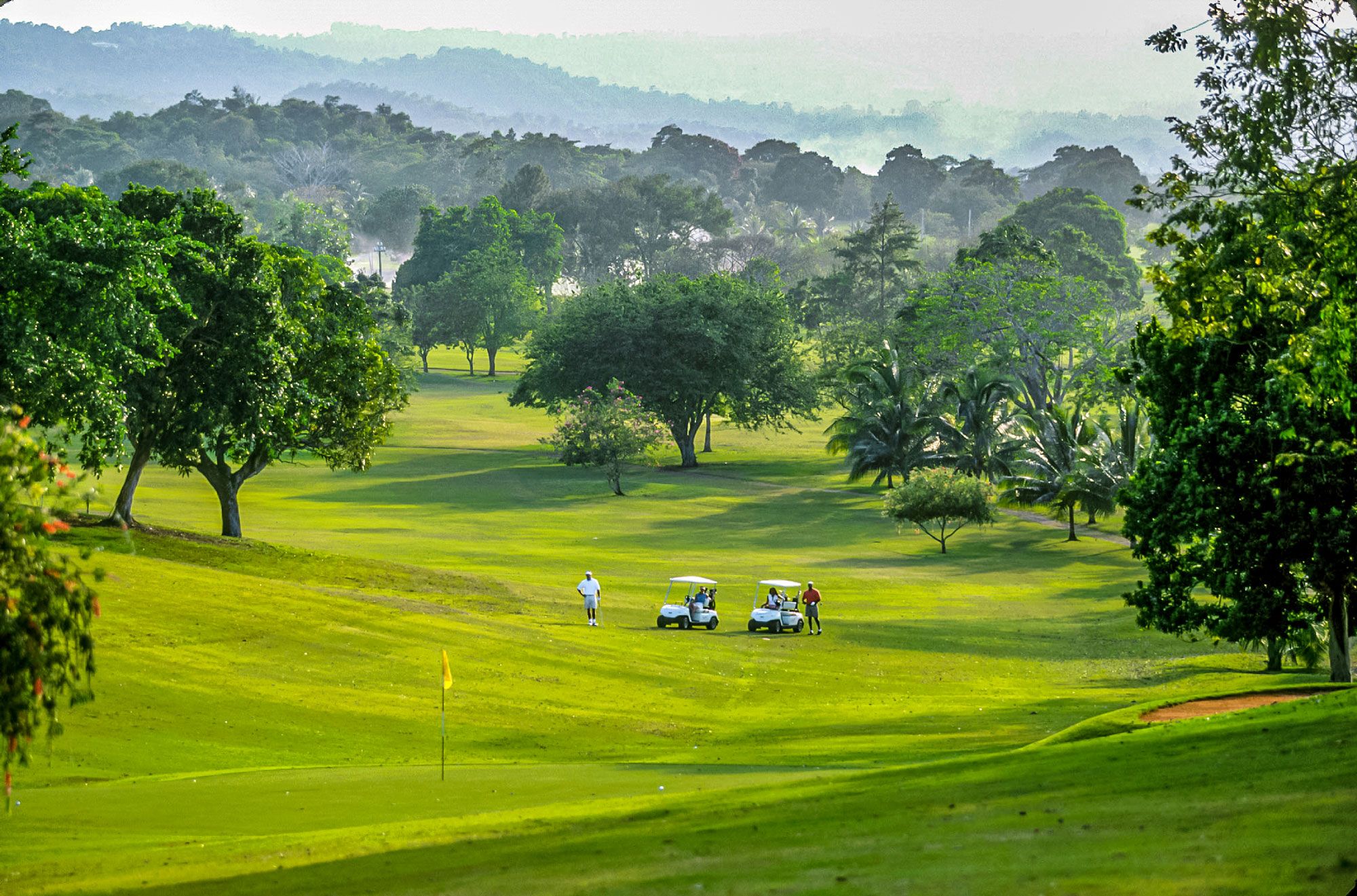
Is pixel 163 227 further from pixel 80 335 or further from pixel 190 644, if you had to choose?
pixel 190 644

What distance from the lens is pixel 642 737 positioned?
26.5 m

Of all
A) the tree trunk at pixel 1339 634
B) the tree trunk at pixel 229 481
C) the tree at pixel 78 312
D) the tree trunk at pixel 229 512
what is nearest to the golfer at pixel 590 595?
the tree at pixel 78 312

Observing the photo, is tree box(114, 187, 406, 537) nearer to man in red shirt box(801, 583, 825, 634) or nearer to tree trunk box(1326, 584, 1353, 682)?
man in red shirt box(801, 583, 825, 634)

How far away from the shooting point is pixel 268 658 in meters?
30.2

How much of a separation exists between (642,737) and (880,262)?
115375 mm

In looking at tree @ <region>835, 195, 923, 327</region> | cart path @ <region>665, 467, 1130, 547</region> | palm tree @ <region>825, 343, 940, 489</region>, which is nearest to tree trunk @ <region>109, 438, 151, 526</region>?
cart path @ <region>665, 467, 1130, 547</region>

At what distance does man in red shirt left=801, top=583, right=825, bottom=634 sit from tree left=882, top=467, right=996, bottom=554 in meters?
23.5

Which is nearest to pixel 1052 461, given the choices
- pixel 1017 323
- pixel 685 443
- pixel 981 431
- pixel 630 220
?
pixel 981 431

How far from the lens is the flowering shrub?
37.5ft

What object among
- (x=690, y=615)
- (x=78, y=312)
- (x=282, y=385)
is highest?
(x=78, y=312)

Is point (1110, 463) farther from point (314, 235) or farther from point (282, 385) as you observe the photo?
point (314, 235)

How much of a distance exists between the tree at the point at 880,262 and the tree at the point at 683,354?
125 feet

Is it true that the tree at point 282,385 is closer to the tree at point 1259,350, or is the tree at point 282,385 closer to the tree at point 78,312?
the tree at point 78,312

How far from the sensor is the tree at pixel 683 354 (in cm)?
9425
